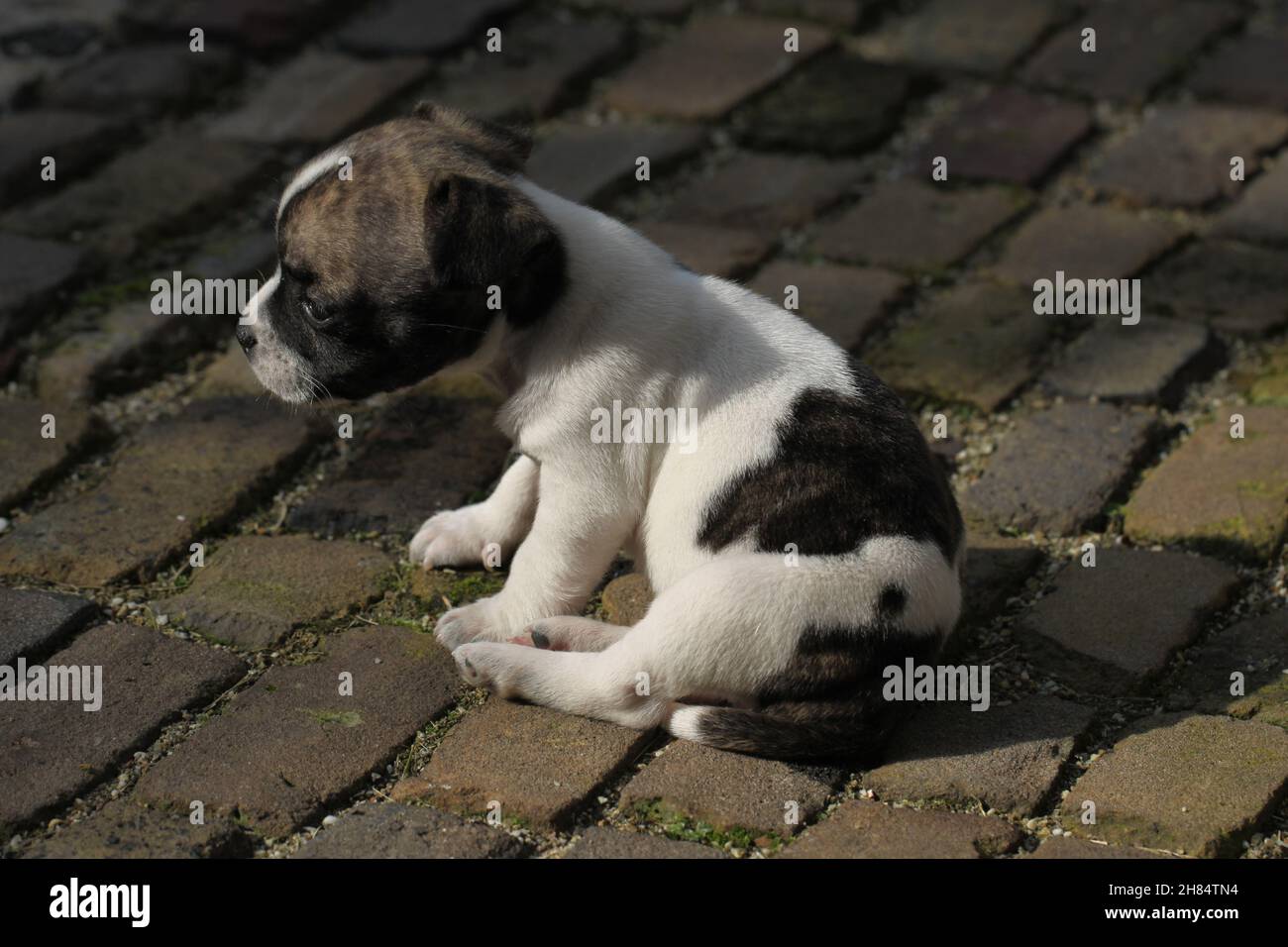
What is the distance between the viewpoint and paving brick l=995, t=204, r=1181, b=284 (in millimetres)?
6613

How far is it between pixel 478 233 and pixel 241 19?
16.1 ft

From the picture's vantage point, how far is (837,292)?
254 inches

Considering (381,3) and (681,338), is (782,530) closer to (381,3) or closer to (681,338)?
(681,338)

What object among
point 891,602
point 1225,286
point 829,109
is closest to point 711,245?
point 829,109

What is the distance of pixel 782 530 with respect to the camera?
13.9 feet

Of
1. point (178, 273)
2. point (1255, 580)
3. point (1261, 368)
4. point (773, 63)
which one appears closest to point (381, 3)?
point (773, 63)

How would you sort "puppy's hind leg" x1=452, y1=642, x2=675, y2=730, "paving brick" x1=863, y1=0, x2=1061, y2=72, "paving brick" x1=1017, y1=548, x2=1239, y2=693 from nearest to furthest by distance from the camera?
1. "puppy's hind leg" x1=452, y1=642, x2=675, y2=730
2. "paving brick" x1=1017, y1=548, x2=1239, y2=693
3. "paving brick" x1=863, y1=0, x2=1061, y2=72

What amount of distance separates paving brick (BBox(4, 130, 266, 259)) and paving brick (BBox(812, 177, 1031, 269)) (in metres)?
2.62

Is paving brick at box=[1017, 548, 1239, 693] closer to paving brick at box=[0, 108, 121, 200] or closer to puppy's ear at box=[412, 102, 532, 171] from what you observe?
puppy's ear at box=[412, 102, 532, 171]

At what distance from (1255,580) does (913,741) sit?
1.42 m

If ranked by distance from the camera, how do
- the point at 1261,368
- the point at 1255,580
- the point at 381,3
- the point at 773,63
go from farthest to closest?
the point at 381,3
the point at 773,63
the point at 1261,368
the point at 1255,580

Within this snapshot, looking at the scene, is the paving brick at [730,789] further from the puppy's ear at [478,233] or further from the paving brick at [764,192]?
the paving brick at [764,192]

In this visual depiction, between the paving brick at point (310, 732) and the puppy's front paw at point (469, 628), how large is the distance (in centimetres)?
6

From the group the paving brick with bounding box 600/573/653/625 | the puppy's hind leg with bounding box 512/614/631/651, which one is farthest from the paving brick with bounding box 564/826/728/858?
the paving brick with bounding box 600/573/653/625
